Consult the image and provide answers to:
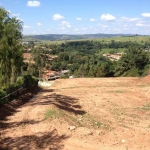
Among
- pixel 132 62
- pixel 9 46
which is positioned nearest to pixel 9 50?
pixel 9 46

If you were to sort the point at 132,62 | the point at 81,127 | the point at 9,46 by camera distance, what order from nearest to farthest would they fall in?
the point at 81,127, the point at 9,46, the point at 132,62

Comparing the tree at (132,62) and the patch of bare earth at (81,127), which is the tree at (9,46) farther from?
the tree at (132,62)

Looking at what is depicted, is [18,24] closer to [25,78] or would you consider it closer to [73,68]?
[25,78]

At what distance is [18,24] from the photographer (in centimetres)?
2375

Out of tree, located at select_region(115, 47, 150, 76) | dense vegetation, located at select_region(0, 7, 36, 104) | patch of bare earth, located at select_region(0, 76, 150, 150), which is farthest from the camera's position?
tree, located at select_region(115, 47, 150, 76)

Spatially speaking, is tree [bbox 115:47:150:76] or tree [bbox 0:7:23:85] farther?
tree [bbox 115:47:150:76]

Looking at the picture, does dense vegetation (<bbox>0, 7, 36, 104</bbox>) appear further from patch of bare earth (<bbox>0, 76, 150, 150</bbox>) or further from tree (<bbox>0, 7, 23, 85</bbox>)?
patch of bare earth (<bbox>0, 76, 150, 150</bbox>)

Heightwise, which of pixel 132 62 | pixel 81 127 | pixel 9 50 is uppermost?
pixel 9 50

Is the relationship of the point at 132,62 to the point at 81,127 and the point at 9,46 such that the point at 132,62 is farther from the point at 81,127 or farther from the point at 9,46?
the point at 81,127

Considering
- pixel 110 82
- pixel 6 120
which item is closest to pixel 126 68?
pixel 110 82

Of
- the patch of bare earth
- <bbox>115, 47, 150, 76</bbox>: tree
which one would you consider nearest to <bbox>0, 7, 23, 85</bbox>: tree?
the patch of bare earth

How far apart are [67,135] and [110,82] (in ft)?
76.2

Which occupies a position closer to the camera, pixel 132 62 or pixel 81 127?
pixel 81 127

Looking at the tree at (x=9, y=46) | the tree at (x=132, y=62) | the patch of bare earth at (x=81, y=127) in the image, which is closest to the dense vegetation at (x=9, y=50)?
the tree at (x=9, y=46)
